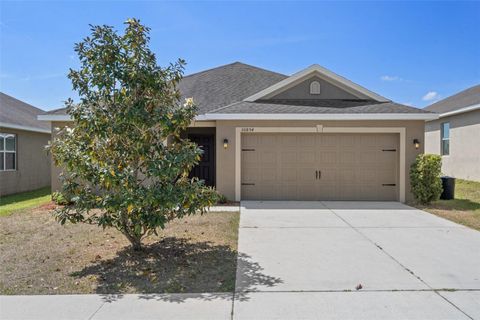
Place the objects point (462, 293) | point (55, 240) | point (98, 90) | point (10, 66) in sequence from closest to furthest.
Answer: point (462, 293)
point (98, 90)
point (55, 240)
point (10, 66)

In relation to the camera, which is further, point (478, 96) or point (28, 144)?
point (478, 96)

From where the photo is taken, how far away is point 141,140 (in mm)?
5098

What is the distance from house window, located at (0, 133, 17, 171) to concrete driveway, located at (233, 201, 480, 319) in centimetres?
1069

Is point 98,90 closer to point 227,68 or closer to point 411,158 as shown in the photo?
point 411,158

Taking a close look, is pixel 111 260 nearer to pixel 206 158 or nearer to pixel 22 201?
pixel 206 158

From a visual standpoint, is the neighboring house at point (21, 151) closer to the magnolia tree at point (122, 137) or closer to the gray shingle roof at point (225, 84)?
the gray shingle roof at point (225, 84)

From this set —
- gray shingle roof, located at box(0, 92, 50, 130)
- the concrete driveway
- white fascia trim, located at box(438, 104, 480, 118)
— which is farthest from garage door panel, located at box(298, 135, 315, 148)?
gray shingle roof, located at box(0, 92, 50, 130)

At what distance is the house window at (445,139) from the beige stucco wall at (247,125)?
8.70 metres

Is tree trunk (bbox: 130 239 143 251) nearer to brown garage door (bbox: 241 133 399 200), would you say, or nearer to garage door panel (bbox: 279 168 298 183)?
brown garage door (bbox: 241 133 399 200)

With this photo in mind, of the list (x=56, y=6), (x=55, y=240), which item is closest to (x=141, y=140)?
(x=55, y=240)

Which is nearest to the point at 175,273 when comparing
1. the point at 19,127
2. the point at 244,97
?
the point at 244,97

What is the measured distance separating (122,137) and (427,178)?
9.26 metres

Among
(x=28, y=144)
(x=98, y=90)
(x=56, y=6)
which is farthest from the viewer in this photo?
(x=28, y=144)

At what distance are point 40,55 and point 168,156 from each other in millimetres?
9387
